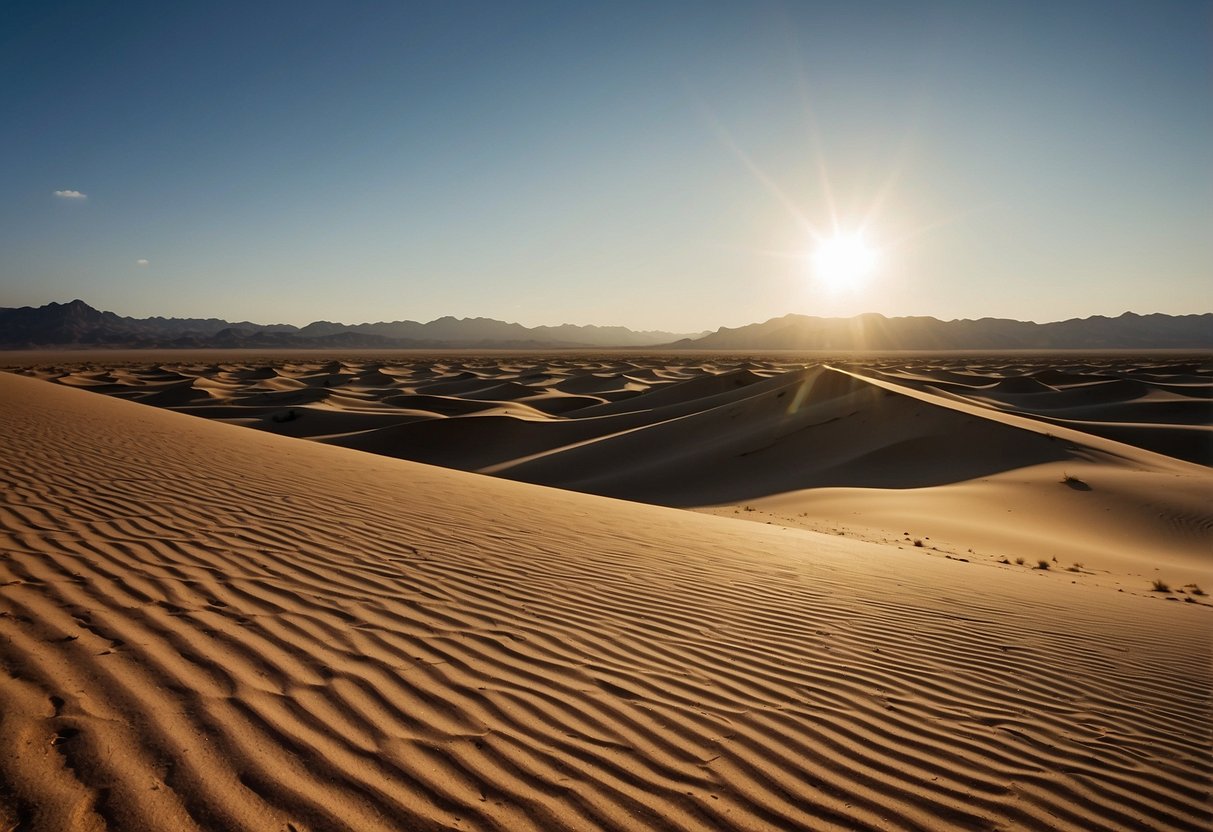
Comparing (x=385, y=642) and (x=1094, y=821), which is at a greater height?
(x=385, y=642)

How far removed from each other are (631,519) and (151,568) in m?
5.57

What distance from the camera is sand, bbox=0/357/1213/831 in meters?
2.38

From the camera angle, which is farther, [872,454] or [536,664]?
[872,454]

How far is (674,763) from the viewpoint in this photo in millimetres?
2736

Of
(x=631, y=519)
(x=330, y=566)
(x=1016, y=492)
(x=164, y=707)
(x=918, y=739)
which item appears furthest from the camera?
(x=1016, y=492)

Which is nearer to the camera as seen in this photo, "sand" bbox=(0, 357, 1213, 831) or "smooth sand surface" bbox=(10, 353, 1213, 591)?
"sand" bbox=(0, 357, 1213, 831)

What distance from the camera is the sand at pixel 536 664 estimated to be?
2.38m

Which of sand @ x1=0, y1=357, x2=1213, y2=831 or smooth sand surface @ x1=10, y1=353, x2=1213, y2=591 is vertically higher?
sand @ x1=0, y1=357, x2=1213, y2=831

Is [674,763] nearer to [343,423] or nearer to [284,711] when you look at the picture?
[284,711]

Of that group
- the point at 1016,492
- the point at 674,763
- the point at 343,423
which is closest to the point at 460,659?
the point at 674,763

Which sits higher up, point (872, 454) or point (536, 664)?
point (536, 664)

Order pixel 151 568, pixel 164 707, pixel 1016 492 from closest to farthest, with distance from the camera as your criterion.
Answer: pixel 164 707
pixel 151 568
pixel 1016 492

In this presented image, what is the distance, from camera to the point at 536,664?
3500 mm

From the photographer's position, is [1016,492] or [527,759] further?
[1016,492]
